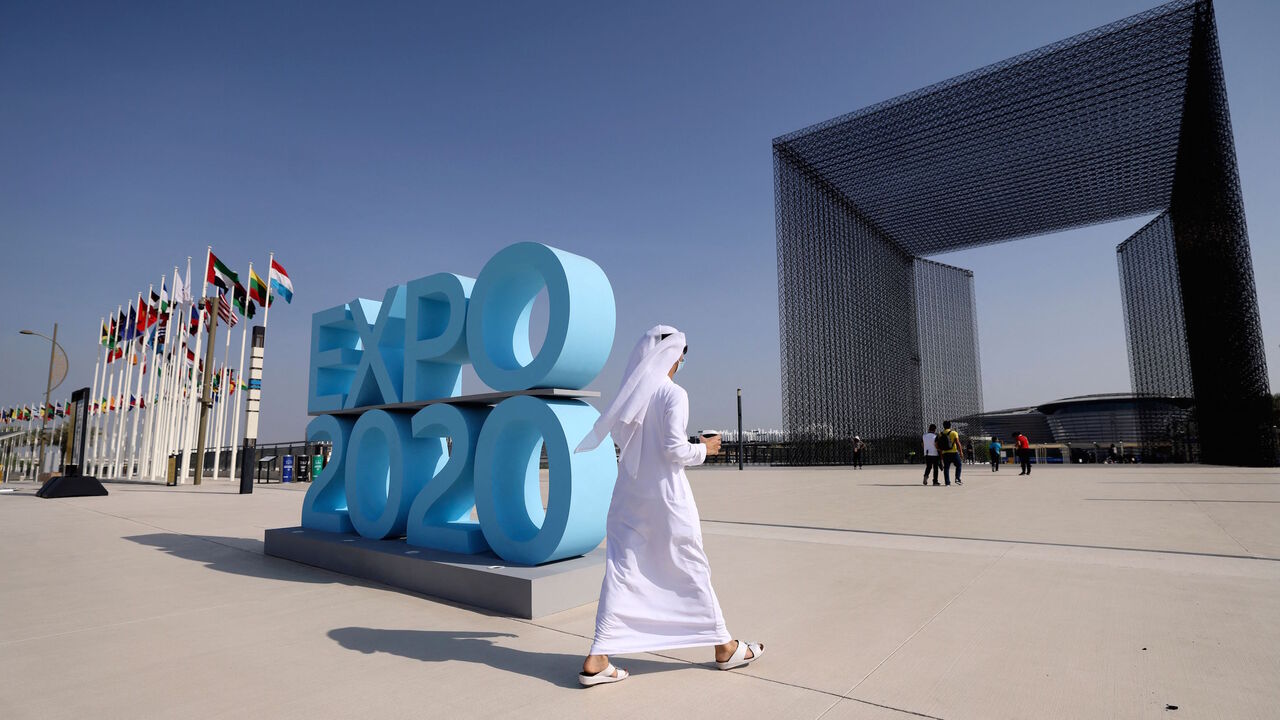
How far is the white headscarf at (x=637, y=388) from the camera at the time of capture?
11.3 feet

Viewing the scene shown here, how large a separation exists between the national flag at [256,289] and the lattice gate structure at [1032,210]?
23405mm

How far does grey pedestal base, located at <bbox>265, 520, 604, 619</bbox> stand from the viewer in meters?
4.38

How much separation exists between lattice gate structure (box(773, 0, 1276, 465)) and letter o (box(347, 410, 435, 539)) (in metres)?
26.9

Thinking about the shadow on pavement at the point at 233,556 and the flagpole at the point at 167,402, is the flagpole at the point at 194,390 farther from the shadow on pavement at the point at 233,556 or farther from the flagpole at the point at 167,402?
the shadow on pavement at the point at 233,556

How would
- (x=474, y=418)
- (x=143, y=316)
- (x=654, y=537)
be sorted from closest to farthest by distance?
(x=654, y=537)
(x=474, y=418)
(x=143, y=316)

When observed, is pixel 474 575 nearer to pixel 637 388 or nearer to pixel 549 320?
pixel 549 320

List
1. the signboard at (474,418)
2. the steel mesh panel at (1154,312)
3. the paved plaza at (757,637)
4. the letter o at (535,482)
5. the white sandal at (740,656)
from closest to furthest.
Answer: the paved plaza at (757,637), the white sandal at (740,656), the letter o at (535,482), the signboard at (474,418), the steel mesh panel at (1154,312)

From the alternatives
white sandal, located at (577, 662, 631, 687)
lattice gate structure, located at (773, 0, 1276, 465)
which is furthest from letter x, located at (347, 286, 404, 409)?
lattice gate structure, located at (773, 0, 1276, 465)

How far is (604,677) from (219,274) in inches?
940

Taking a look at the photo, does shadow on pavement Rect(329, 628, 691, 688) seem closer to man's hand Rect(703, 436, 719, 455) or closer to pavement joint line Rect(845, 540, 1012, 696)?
pavement joint line Rect(845, 540, 1012, 696)

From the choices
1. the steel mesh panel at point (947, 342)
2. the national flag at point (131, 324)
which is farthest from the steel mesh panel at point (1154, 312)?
the national flag at point (131, 324)

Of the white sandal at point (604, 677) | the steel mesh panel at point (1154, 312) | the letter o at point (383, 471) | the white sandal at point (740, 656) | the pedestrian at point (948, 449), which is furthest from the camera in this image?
the steel mesh panel at point (1154, 312)

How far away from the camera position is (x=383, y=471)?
6.58 meters

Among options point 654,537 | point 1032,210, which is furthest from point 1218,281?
point 654,537
